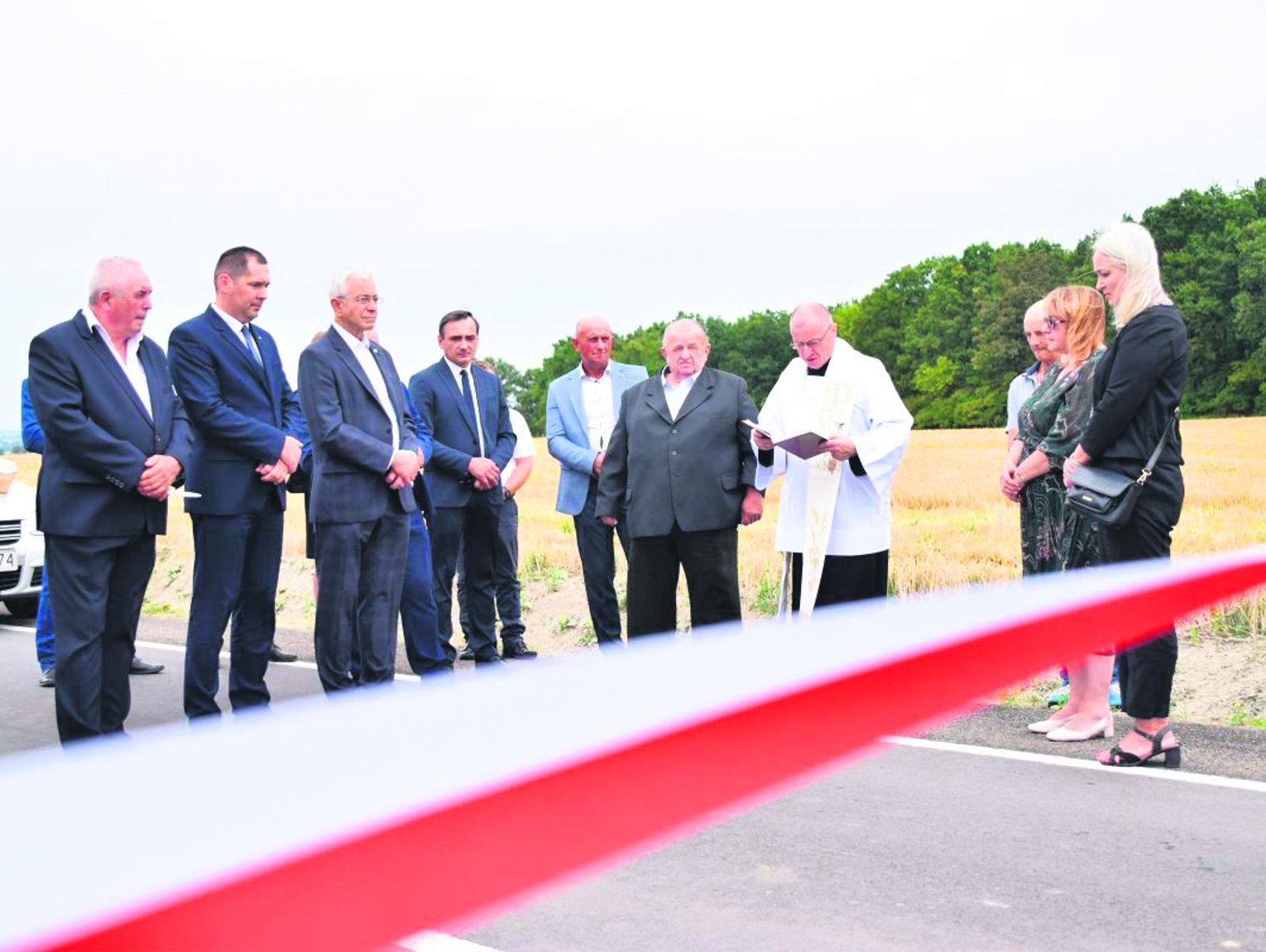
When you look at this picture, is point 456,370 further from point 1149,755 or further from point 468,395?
point 1149,755

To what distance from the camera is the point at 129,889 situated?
0.57 meters

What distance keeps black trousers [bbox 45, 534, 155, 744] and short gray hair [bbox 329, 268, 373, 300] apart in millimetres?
1470

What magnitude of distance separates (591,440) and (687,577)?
1.81 m

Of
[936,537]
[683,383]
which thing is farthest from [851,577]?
[936,537]

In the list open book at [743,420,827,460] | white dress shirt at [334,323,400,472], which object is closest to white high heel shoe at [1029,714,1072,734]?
open book at [743,420,827,460]

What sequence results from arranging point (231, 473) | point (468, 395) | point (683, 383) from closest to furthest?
point (231, 473) < point (683, 383) < point (468, 395)

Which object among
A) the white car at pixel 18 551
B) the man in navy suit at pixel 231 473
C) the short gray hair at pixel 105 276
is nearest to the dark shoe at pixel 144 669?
the man in navy suit at pixel 231 473

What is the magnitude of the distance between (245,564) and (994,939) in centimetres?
400

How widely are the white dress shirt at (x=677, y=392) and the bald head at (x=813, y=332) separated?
594 mm

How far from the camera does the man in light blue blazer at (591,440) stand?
8.23 metres

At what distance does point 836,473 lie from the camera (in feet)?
21.5

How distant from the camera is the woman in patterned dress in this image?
5859 mm

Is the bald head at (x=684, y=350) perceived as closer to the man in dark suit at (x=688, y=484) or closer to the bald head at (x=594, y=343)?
the man in dark suit at (x=688, y=484)

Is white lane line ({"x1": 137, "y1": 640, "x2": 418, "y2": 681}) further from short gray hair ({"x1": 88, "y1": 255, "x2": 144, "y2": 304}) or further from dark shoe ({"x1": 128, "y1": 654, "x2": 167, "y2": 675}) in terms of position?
short gray hair ({"x1": 88, "y1": 255, "x2": 144, "y2": 304})
